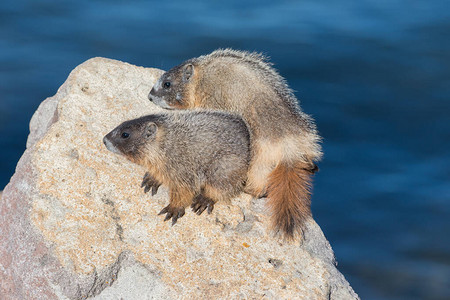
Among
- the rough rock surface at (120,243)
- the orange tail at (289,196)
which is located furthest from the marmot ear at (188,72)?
the orange tail at (289,196)

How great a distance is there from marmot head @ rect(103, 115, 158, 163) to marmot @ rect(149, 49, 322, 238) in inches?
36.7

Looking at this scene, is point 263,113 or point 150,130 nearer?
point 150,130

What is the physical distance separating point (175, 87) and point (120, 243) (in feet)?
7.78

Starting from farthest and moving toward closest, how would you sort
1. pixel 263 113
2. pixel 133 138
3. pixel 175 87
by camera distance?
pixel 175 87, pixel 263 113, pixel 133 138

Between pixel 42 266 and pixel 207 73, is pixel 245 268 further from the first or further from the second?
pixel 207 73

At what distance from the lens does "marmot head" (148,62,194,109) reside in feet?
23.3

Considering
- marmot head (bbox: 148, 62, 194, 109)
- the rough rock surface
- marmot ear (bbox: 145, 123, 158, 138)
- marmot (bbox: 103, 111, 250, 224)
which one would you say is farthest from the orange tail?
marmot head (bbox: 148, 62, 194, 109)

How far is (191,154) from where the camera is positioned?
19.5 ft

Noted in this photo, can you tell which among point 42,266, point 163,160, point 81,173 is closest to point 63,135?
point 81,173

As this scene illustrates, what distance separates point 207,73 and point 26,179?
7.73 ft

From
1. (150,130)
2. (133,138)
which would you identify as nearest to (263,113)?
(150,130)

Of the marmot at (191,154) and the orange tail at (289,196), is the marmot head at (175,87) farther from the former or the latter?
the orange tail at (289,196)

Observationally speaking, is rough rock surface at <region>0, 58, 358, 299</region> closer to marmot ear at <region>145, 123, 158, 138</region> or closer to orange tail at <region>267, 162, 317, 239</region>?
orange tail at <region>267, 162, 317, 239</region>

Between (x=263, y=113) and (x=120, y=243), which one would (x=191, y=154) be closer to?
(x=263, y=113)
